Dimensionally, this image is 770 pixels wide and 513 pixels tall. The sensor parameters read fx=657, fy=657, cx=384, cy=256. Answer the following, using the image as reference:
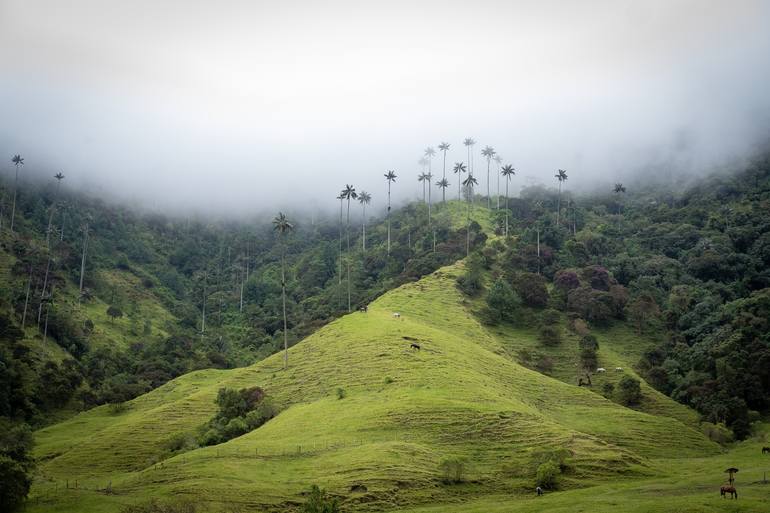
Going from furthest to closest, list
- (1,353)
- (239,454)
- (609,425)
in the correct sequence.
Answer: (1,353)
(609,425)
(239,454)

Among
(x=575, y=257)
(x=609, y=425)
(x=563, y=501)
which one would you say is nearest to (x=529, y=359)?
(x=609, y=425)

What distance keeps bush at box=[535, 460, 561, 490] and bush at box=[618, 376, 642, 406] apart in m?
44.8

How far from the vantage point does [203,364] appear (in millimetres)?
148625

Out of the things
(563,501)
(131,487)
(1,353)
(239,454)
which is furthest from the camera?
(1,353)

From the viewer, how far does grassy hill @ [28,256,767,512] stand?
6334cm

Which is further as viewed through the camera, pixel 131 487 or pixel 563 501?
pixel 131 487

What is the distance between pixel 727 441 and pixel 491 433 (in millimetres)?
39567

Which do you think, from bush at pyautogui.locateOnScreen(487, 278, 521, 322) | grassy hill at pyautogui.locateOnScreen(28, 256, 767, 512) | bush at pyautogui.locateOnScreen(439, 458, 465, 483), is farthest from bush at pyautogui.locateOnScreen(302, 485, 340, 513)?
bush at pyautogui.locateOnScreen(487, 278, 521, 322)

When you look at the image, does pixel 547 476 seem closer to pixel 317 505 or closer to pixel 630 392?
pixel 317 505

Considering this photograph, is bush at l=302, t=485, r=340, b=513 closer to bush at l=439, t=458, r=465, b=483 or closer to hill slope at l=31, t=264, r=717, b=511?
hill slope at l=31, t=264, r=717, b=511

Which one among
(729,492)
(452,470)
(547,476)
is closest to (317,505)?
(452,470)

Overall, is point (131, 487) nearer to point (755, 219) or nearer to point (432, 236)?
point (432, 236)

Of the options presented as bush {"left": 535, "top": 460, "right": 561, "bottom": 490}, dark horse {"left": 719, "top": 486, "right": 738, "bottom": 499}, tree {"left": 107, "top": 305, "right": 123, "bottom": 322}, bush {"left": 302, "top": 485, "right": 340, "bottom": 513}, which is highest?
tree {"left": 107, "top": 305, "right": 123, "bottom": 322}

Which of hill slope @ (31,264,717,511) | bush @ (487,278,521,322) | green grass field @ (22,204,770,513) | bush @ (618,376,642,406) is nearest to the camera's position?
green grass field @ (22,204,770,513)
